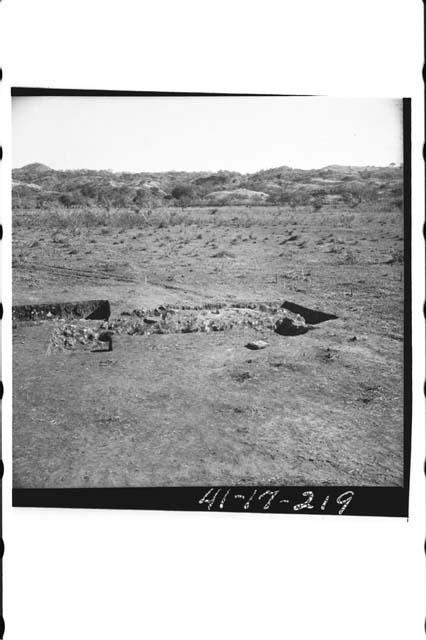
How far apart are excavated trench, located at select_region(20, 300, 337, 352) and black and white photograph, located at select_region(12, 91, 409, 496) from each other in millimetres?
12

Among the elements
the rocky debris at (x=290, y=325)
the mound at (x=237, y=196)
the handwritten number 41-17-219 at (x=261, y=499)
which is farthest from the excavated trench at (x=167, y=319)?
the handwritten number 41-17-219 at (x=261, y=499)

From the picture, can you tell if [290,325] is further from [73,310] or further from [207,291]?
[73,310]

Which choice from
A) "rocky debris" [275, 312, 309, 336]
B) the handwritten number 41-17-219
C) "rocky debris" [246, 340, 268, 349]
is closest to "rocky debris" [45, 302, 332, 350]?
"rocky debris" [275, 312, 309, 336]

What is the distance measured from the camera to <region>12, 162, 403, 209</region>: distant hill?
4.41 metres

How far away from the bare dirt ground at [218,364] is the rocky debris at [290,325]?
0.05 metres

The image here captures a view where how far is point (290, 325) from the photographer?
14.9ft

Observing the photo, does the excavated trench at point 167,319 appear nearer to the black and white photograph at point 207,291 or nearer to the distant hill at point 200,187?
the black and white photograph at point 207,291

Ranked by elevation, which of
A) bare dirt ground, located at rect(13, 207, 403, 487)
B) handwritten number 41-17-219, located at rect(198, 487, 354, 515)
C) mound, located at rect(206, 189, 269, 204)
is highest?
mound, located at rect(206, 189, 269, 204)

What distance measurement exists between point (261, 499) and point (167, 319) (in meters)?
1.56

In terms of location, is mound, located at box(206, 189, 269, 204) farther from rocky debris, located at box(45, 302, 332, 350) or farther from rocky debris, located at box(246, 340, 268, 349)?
rocky debris, located at box(246, 340, 268, 349)

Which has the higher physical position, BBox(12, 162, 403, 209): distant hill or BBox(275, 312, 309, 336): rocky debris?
BBox(12, 162, 403, 209): distant hill

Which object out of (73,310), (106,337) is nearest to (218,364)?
(106,337)

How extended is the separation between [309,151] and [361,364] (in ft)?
5.55

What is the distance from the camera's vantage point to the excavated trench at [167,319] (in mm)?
4527
